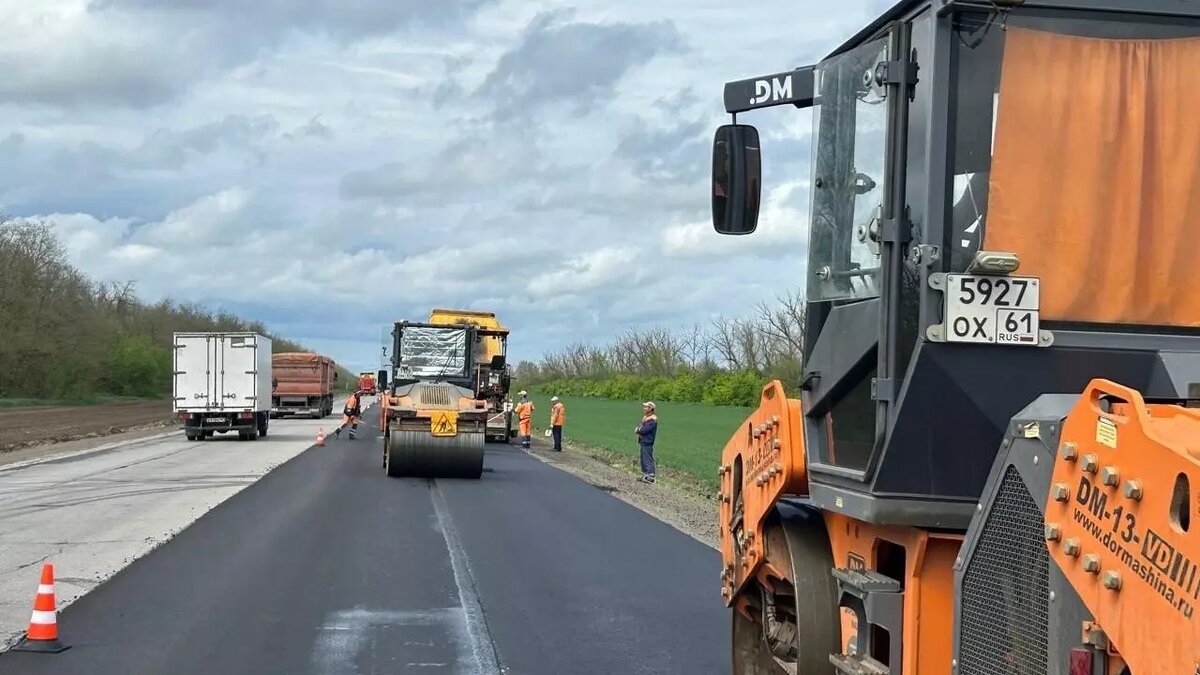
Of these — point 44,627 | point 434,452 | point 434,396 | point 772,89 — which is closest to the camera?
point 772,89

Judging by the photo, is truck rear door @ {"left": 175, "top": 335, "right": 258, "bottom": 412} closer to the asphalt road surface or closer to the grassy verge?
the asphalt road surface

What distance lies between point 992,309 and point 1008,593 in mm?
909

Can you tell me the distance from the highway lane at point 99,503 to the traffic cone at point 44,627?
0.24 m

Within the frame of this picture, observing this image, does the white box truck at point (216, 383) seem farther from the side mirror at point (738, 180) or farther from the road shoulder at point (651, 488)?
the side mirror at point (738, 180)

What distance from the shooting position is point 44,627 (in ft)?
26.5

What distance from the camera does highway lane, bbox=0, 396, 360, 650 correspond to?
36.2ft

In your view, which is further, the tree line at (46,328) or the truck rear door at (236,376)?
the tree line at (46,328)

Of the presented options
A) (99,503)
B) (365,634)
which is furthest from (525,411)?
(365,634)

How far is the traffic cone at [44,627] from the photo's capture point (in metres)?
7.93

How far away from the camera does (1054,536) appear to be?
10.3 ft

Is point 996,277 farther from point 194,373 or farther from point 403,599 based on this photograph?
point 194,373

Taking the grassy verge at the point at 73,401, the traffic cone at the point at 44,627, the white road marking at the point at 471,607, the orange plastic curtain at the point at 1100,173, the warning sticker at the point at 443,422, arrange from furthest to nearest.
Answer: the grassy verge at the point at 73,401
the warning sticker at the point at 443,422
the traffic cone at the point at 44,627
the white road marking at the point at 471,607
the orange plastic curtain at the point at 1100,173

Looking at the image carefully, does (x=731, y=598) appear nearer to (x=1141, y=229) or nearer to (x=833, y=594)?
(x=833, y=594)

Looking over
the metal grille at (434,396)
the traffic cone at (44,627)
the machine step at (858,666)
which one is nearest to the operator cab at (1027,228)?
the machine step at (858,666)
